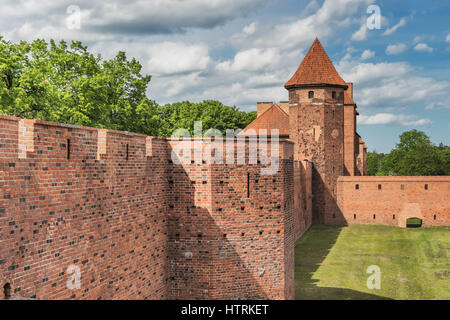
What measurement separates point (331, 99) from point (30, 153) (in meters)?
30.5

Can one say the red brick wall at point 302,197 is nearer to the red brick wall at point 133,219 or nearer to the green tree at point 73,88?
the green tree at point 73,88

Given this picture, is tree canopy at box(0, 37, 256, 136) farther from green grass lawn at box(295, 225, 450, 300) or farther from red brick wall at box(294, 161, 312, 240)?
green grass lawn at box(295, 225, 450, 300)

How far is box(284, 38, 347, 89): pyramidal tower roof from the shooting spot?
112ft

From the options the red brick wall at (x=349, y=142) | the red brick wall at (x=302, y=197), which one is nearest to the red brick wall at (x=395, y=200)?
the red brick wall at (x=302, y=197)

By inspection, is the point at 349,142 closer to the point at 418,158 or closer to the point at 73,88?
the point at 418,158

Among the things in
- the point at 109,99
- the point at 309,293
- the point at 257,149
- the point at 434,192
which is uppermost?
the point at 109,99

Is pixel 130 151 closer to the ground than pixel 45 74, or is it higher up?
closer to the ground

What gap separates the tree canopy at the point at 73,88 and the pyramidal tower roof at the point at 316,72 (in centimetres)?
1180

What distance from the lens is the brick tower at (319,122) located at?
34.0 metres

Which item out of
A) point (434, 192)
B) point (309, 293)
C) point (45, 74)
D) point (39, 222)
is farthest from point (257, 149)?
point (434, 192)

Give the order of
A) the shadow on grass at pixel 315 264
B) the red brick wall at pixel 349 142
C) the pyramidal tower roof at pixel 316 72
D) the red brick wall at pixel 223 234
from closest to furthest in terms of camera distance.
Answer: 1. the red brick wall at pixel 223 234
2. the shadow on grass at pixel 315 264
3. the pyramidal tower roof at pixel 316 72
4. the red brick wall at pixel 349 142

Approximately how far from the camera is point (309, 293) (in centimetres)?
1756

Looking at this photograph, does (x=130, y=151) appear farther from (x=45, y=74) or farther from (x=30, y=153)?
(x=45, y=74)
